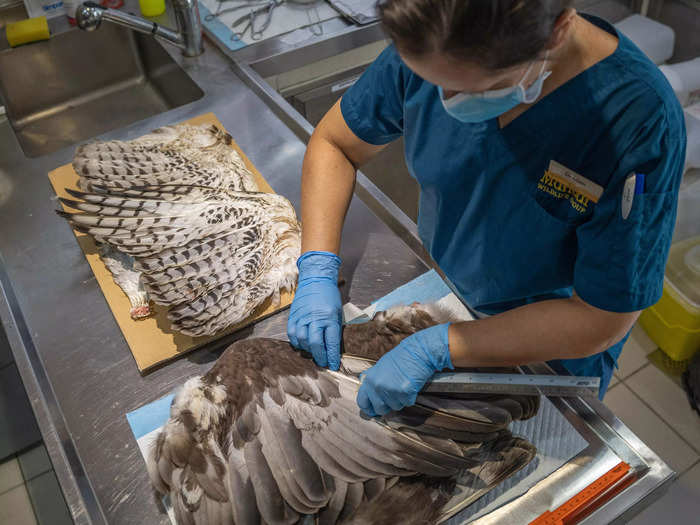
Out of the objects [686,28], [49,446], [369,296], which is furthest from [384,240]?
[686,28]

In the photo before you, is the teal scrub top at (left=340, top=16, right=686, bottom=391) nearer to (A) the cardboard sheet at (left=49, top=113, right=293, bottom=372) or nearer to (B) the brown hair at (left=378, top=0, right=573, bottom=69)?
(B) the brown hair at (left=378, top=0, right=573, bottom=69)

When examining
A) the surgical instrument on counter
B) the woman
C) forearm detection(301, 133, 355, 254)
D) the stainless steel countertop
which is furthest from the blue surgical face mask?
the surgical instrument on counter

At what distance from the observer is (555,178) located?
94cm

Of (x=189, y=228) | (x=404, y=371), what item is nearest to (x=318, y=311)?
(x=404, y=371)

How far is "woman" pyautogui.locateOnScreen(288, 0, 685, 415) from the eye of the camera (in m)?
0.76

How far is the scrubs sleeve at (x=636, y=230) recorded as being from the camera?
84 cm

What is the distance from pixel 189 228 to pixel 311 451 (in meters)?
0.61

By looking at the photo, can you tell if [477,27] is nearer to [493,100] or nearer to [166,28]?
[493,100]

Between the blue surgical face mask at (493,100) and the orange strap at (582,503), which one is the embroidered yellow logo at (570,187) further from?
the orange strap at (582,503)

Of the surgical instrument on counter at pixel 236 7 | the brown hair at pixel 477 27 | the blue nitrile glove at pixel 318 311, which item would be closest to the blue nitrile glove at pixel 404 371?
the blue nitrile glove at pixel 318 311

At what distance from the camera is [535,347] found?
1.02m

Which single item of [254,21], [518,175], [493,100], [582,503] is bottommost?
[582,503]

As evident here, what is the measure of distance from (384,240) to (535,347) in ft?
1.91

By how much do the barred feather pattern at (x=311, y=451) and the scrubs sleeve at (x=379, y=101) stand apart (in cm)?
53
